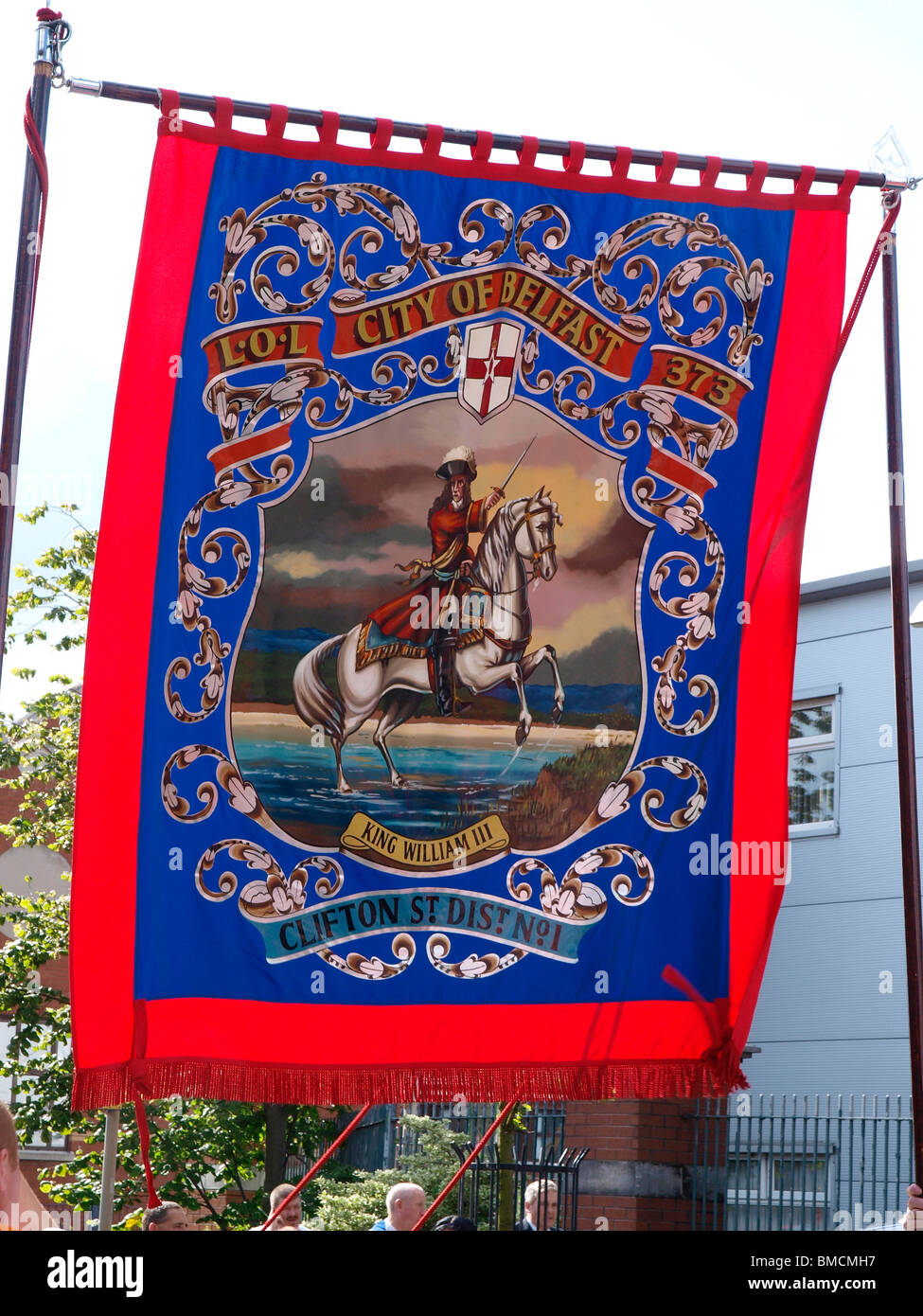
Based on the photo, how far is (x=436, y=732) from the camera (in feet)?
14.5

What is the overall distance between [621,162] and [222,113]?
1.32 metres

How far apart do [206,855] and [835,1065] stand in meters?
11.0

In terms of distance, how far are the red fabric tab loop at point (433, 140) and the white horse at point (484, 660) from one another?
1157 mm

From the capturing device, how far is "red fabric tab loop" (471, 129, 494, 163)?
4555mm

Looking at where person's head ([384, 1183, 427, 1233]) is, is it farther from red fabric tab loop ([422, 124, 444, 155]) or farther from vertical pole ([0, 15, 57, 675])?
red fabric tab loop ([422, 124, 444, 155])

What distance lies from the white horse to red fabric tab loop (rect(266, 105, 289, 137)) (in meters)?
1.37

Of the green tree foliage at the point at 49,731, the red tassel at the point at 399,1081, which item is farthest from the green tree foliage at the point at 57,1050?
the red tassel at the point at 399,1081

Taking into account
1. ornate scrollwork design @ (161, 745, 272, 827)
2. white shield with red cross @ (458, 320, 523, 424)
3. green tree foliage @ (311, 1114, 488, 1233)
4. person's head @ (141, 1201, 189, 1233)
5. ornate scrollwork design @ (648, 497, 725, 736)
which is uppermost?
white shield with red cross @ (458, 320, 523, 424)

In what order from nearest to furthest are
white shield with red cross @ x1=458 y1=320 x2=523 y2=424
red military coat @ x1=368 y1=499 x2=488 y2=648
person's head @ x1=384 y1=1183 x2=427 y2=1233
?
red military coat @ x1=368 y1=499 x2=488 y2=648
white shield with red cross @ x1=458 y1=320 x2=523 y2=424
person's head @ x1=384 y1=1183 x2=427 y2=1233

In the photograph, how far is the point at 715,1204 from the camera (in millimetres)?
9297

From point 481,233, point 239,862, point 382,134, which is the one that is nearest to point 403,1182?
point 239,862

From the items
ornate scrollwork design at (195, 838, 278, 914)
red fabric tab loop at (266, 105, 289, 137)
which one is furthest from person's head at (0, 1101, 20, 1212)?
red fabric tab loop at (266, 105, 289, 137)
